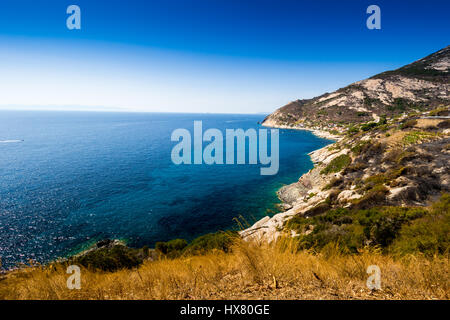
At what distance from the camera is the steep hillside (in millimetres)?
76969

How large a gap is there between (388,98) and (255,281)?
119 metres

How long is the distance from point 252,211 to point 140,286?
19306 mm

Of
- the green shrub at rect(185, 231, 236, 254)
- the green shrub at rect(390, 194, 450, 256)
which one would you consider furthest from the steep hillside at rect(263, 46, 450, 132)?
the green shrub at rect(185, 231, 236, 254)

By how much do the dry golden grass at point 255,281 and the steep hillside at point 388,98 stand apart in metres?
81.4

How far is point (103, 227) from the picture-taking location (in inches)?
723

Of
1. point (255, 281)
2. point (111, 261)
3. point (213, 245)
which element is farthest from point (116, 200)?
point (255, 281)

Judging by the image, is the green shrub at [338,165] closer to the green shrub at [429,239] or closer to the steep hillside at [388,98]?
the green shrub at [429,239]

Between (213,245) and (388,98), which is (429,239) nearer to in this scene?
(213,245)

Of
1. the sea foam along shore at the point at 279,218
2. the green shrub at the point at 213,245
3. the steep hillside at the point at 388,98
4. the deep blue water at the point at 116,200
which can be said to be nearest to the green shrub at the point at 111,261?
the green shrub at the point at 213,245

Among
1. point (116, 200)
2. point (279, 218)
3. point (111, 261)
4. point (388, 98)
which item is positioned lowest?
point (116, 200)

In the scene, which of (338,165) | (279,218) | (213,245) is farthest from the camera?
(338,165)

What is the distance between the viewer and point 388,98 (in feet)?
286

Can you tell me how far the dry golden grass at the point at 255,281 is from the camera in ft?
9.60

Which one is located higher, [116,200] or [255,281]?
[255,281]
